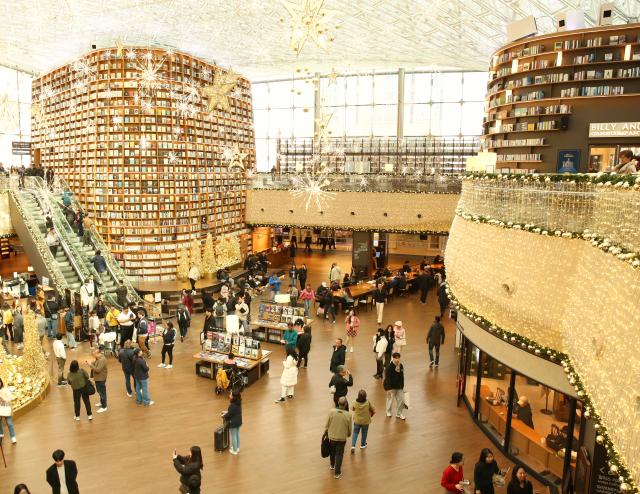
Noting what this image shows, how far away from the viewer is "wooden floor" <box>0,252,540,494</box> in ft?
20.5

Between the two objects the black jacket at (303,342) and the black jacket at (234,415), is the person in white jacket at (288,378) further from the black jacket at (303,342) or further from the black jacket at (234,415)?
the black jacket at (234,415)

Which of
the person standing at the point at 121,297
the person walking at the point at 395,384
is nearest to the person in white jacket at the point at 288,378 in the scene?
the person walking at the point at 395,384

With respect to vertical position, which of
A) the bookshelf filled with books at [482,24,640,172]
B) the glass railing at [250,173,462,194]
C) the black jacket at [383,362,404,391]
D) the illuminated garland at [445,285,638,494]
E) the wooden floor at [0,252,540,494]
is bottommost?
the wooden floor at [0,252,540,494]

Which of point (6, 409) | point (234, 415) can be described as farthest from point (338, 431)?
point (6, 409)

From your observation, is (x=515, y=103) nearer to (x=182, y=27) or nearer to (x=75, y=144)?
(x=182, y=27)

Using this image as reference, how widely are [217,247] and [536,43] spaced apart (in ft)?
37.8

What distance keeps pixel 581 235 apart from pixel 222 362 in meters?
6.19

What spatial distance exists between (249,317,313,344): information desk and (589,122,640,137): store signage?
760 cm

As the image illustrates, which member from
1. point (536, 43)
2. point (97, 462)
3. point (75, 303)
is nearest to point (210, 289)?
point (75, 303)

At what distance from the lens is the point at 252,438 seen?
725 centimetres

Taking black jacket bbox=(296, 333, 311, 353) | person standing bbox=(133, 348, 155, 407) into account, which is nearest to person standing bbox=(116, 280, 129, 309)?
person standing bbox=(133, 348, 155, 407)

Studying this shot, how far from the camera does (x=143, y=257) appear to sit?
16219 mm

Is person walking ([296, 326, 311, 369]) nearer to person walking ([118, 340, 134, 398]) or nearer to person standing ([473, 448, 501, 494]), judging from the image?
person walking ([118, 340, 134, 398])

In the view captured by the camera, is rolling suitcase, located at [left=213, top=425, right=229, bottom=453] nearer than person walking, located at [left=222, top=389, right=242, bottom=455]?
No
